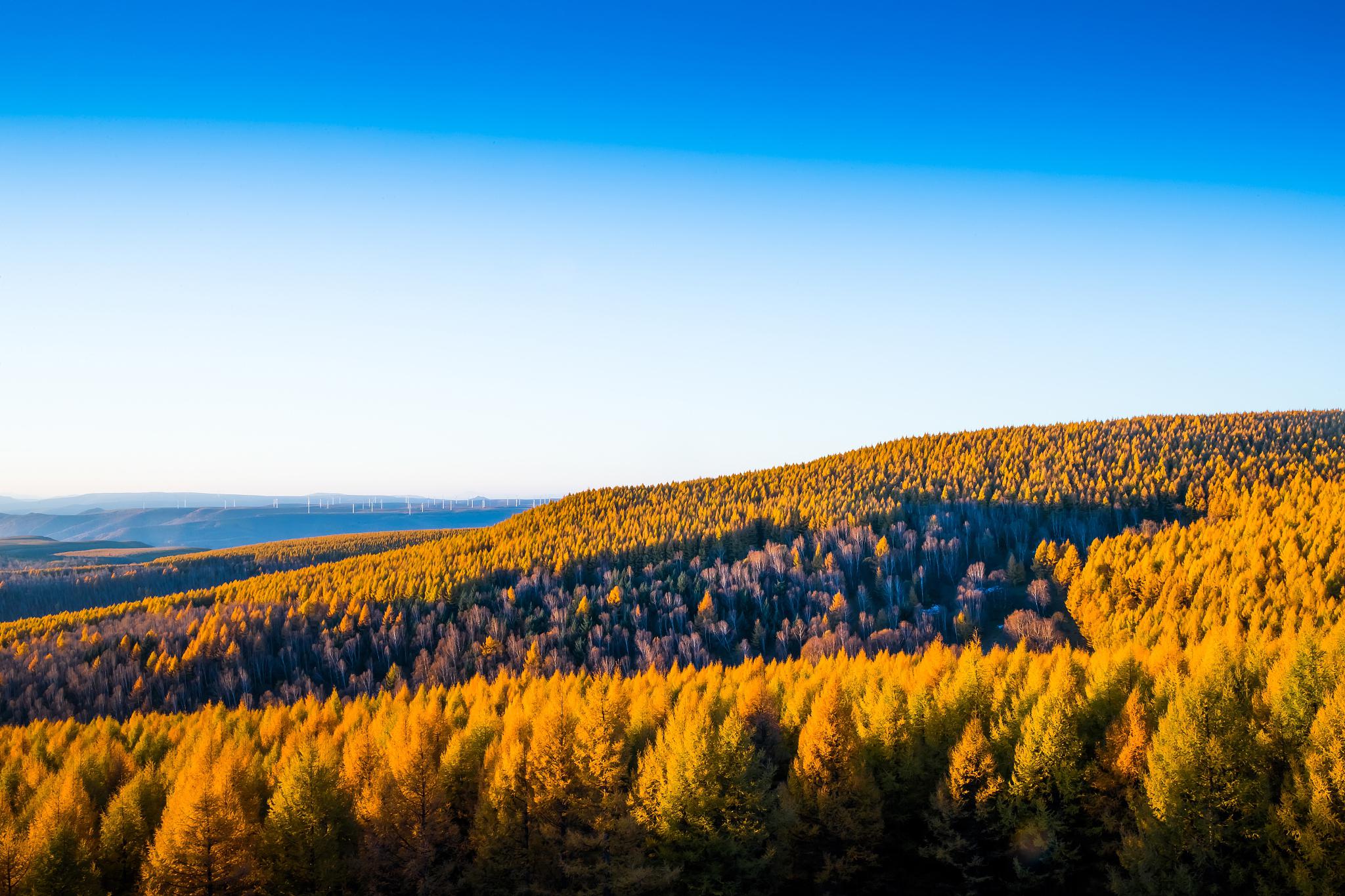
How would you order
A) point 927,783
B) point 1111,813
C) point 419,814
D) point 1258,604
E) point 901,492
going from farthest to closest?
point 901,492 < point 1258,604 < point 927,783 < point 1111,813 < point 419,814

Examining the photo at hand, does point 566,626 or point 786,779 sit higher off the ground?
point 786,779

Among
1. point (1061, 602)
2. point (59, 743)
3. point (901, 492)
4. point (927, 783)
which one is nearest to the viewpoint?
point (927, 783)

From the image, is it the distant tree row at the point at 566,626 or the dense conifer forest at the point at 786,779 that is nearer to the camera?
the dense conifer forest at the point at 786,779

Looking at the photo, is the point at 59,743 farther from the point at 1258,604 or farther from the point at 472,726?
the point at 1258,604

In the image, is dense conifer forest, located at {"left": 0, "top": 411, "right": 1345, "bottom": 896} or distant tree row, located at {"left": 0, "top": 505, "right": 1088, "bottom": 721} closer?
dense conifer forest, located at {"left": 0, "top": 411, "right": 1345, "bottom": 896}

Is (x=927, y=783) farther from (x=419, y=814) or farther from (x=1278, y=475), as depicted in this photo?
(x=1278, y=475)

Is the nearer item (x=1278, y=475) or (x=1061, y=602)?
(x=1061, y=602)

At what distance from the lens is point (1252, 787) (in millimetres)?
58219

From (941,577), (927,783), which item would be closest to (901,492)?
(941,577)

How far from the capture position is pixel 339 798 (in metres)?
58.8

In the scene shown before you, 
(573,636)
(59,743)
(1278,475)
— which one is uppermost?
(1278,475)

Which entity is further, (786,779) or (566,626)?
(566,626)

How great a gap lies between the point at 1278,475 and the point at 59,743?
20942 cm

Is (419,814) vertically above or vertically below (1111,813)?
above
